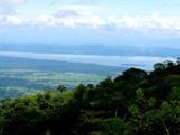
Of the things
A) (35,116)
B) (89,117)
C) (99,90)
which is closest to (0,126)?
(35,116)

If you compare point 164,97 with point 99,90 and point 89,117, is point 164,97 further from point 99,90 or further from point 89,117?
point 99,90

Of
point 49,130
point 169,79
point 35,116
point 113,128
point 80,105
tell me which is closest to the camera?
point 113,128

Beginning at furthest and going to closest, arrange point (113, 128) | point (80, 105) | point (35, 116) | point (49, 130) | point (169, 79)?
point (169, 79)
point (80, 105)
point (35, 116)
point (49, 130)
point (113, 128)

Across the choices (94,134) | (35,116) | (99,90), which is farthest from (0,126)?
(99,90)

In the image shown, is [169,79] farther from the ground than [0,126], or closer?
farther from the ground

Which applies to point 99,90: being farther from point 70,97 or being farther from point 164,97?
point 164,97

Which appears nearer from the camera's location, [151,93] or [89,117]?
[89,117]
